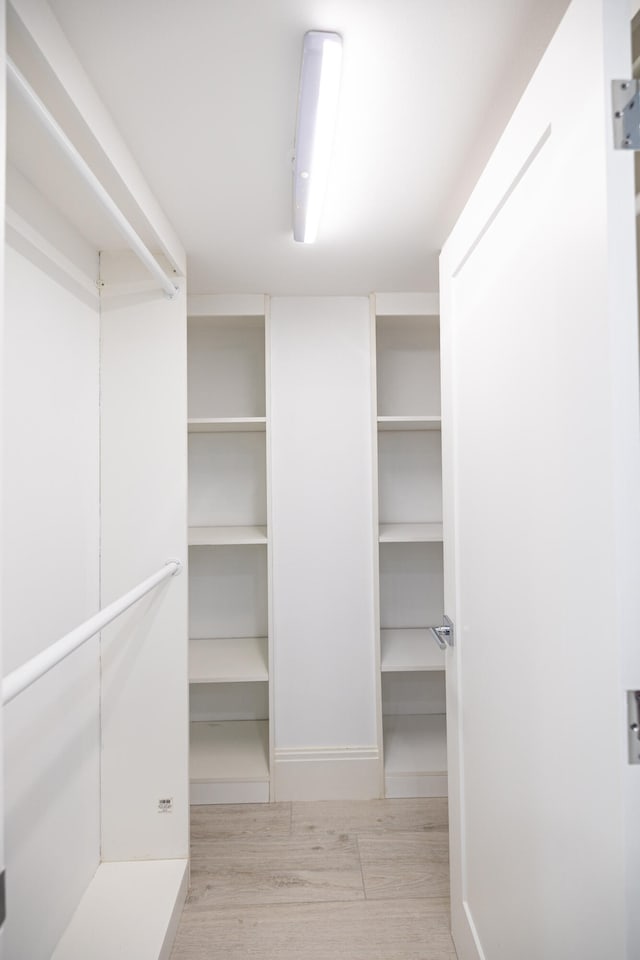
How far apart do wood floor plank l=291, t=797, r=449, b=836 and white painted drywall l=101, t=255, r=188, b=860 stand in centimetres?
62

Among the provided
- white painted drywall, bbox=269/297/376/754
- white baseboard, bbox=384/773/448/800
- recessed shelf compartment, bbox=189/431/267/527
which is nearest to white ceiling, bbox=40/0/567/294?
white painted drywall, bbox=269/297/376/754

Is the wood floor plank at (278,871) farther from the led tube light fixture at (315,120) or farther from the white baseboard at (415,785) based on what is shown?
the led tube light fixture at (315,120)

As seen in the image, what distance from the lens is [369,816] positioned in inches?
88.7

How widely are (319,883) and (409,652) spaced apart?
3.25ft

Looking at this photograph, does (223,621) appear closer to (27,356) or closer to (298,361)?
(298,361)

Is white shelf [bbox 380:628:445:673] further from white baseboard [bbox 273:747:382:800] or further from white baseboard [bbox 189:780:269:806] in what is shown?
white baseboard [bbox 189:780:269:806]

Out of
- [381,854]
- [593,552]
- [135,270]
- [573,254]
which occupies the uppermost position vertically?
[135,270]

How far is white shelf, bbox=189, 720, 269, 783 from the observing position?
2.38 metres

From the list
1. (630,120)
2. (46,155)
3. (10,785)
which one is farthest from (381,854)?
(46,155)

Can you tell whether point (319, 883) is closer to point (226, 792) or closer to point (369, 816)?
point (369, 816)

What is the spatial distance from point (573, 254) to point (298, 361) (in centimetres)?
177

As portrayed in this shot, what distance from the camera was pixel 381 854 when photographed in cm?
202

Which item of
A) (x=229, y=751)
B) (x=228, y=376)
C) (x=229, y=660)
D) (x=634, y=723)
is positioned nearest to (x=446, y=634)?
(x=634, y=723)

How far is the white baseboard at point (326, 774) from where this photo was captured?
2379 mm
